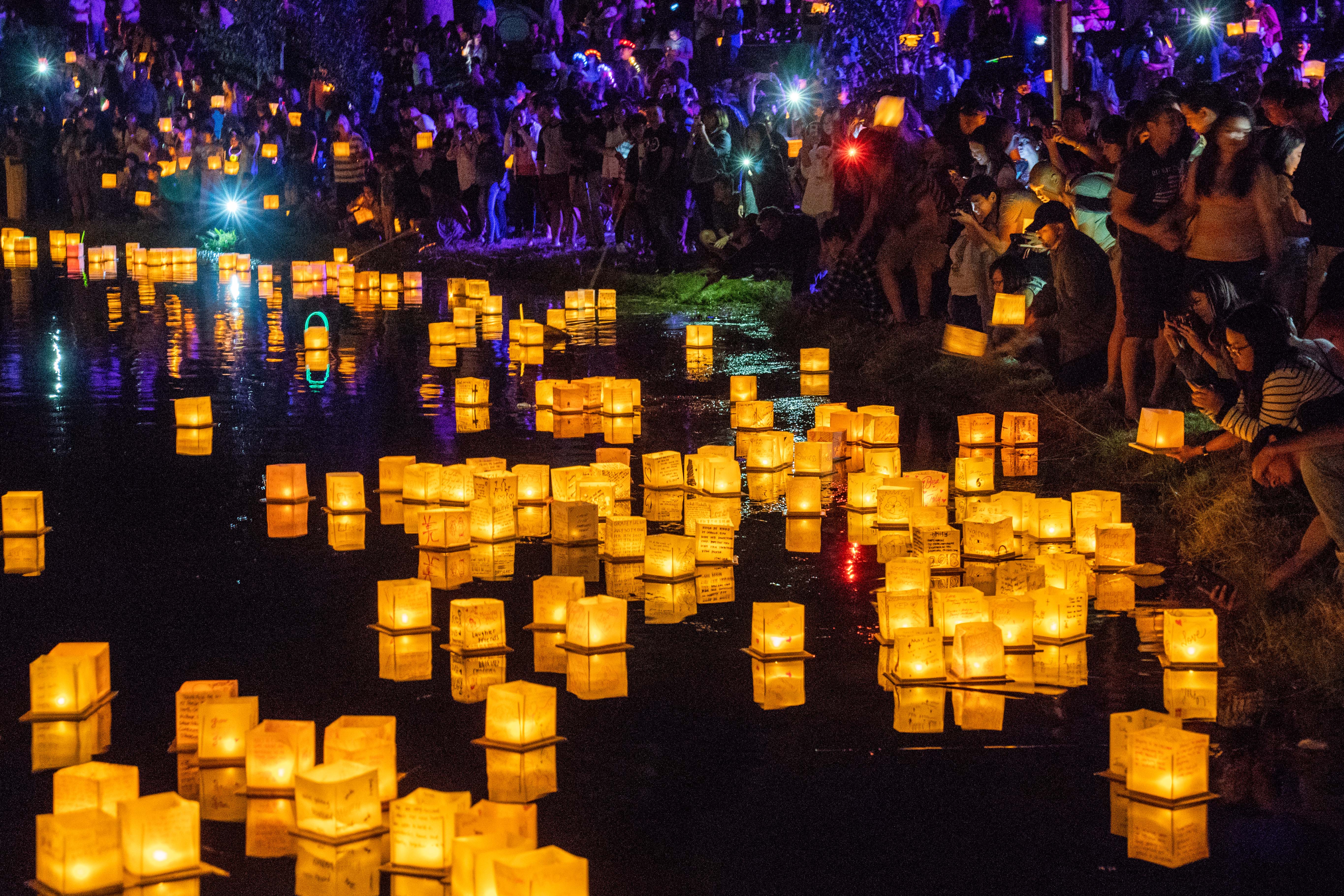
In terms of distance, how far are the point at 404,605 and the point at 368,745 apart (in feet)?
4.70

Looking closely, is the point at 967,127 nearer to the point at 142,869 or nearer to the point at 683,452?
the point at 683,452

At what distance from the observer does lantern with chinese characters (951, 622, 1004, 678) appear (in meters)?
4.68

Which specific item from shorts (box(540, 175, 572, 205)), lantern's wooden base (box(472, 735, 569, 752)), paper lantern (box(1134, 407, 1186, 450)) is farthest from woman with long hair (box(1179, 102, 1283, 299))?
shorts (box(540, 175, 572, 205))

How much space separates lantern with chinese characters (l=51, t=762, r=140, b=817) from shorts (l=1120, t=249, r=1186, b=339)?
5.68 m

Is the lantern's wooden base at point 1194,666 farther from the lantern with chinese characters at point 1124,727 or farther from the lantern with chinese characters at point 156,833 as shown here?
the lantern with chinese characters at point 156,833

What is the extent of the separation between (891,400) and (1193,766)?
610cm

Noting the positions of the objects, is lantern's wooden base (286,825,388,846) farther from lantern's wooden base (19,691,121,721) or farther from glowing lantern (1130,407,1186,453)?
glowing lantern (1130,407,1186,453)

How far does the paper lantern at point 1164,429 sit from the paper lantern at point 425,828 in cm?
458

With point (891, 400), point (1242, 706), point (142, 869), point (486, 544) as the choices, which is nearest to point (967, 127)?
point (891, 400)

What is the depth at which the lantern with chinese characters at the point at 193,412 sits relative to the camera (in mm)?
8906

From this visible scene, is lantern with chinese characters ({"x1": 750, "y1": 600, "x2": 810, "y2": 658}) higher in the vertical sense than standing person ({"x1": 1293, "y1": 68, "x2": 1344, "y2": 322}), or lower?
lower

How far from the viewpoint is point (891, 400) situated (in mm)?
9805

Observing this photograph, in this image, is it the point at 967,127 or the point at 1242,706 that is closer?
the point at 1242,706

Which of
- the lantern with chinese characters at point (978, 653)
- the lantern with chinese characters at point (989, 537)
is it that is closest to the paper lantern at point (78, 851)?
the lantern with chinese characters at point (978, 653)
